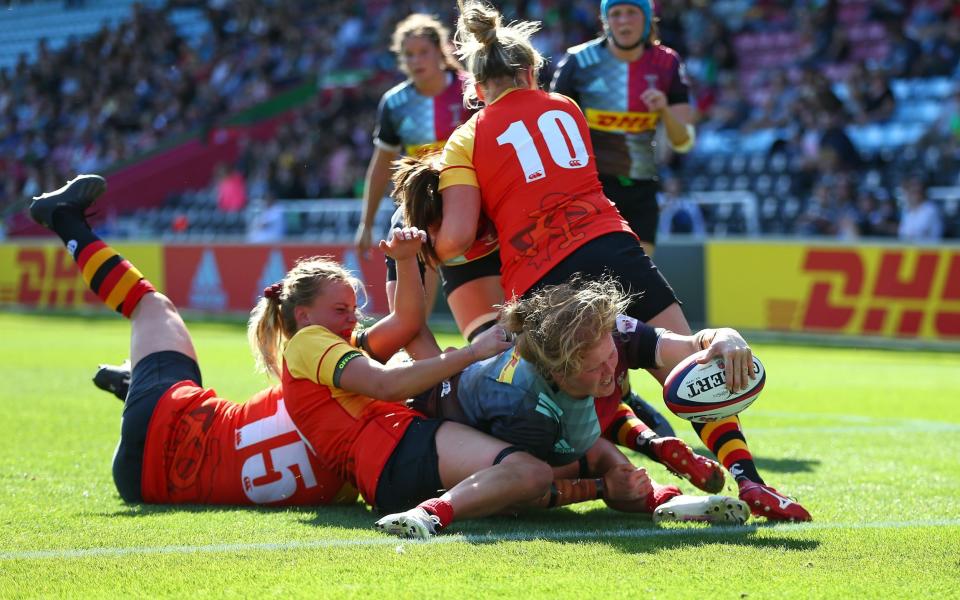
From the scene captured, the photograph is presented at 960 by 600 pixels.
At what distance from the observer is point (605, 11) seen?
703 centimetres

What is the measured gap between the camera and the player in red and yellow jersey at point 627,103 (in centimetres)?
702

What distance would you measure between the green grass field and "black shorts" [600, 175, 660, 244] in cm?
122

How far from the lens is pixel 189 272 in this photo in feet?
63.4

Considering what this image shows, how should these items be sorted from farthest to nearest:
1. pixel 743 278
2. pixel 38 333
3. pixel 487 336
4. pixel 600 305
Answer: pixel 38 333 → pixel 743 278 → pixel 487 336 → pixel 600 305

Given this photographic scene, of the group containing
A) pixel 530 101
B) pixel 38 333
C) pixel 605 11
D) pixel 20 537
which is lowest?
pixel 38 333

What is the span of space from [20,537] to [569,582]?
6.54 feet

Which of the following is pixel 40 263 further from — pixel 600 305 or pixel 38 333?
pixel 600 305

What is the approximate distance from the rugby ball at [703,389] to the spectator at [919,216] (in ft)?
33.5

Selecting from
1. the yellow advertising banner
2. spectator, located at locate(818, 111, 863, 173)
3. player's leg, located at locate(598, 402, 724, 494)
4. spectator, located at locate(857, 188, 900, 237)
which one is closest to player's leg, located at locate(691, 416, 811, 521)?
player's leg, located at locate(598, 402, 724, 494)

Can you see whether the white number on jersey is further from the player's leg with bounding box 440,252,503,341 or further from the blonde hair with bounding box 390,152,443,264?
the player's leg with bounding box 440,252,503,341

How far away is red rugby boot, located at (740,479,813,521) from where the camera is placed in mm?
4578

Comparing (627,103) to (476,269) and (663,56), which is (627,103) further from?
(476,269)

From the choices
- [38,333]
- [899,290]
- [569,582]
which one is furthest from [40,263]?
[569,582]

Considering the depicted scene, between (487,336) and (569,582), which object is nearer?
(569,582)
